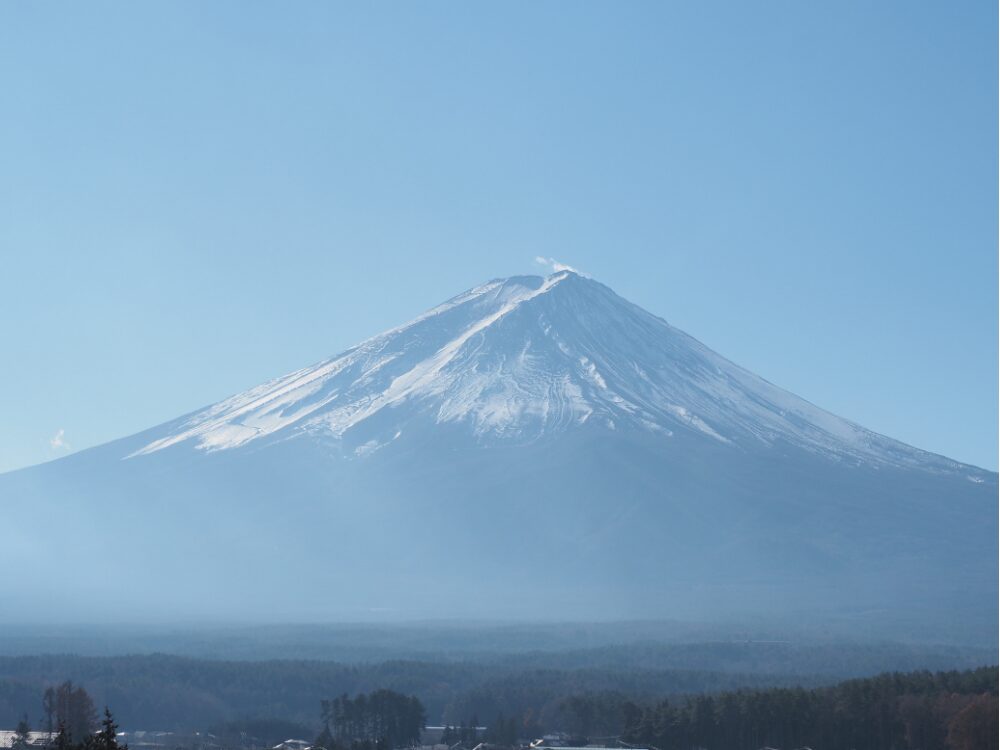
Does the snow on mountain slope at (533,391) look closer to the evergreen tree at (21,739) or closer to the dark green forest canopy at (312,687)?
Answer: the dark green forest canopy at (312,687)

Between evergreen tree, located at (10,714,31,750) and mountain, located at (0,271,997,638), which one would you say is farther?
mountain, located at (0,271,997,638)

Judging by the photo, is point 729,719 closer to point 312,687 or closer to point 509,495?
point 312,687

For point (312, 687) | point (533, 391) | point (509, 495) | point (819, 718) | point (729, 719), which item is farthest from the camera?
point (533, 391)

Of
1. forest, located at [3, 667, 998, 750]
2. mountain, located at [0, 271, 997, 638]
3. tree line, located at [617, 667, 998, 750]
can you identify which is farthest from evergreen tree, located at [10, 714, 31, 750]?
mountain, located at [0, 271, 997, 638]

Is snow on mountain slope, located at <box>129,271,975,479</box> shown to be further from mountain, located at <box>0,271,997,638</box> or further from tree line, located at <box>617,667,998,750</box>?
tree line, located at <box>617,667,998,750</box>


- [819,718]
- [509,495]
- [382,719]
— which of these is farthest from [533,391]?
[819,718]

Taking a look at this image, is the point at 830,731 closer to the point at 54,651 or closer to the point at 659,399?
the point at 54,651
